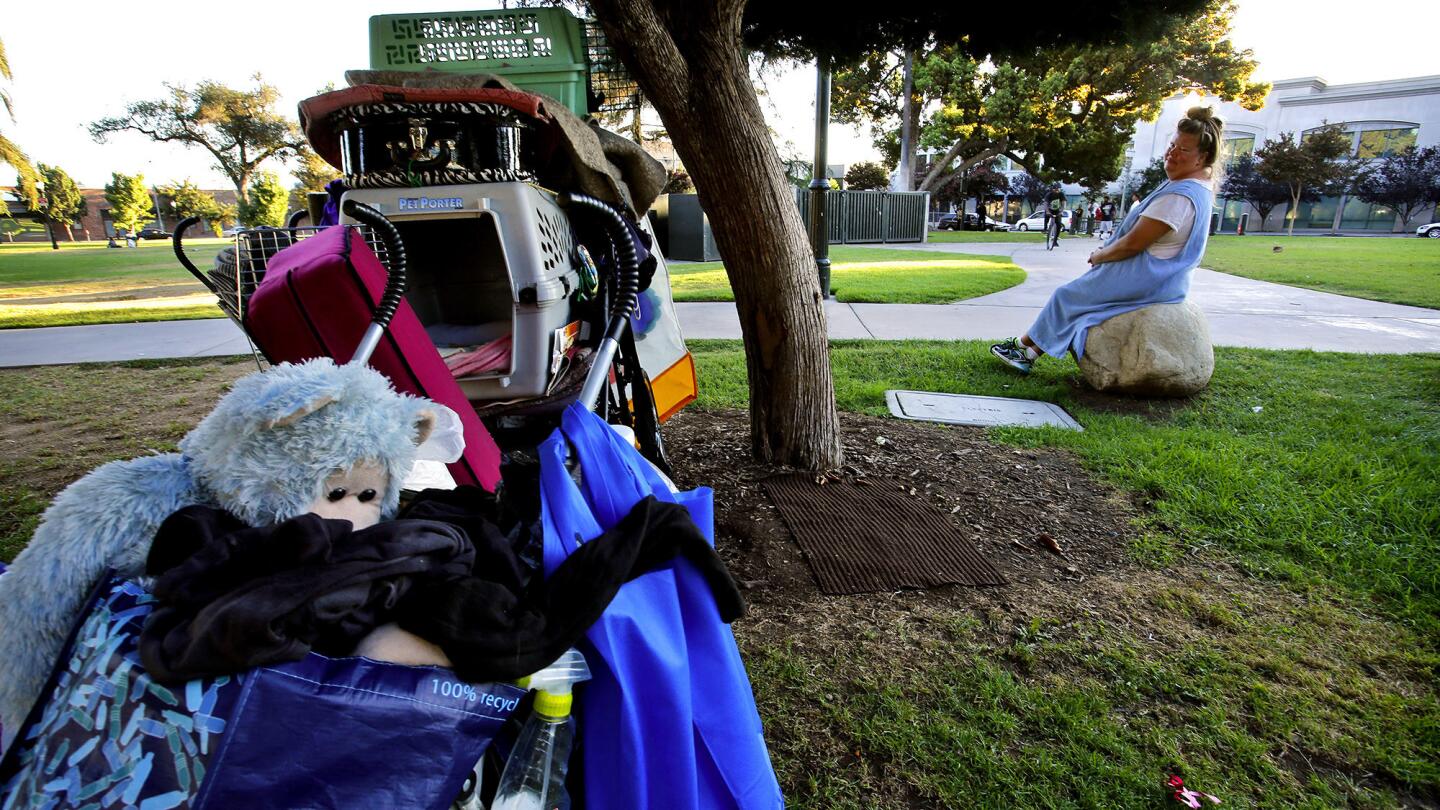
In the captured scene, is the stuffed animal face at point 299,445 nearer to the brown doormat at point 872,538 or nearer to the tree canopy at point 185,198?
the brown doormat at point 872,538

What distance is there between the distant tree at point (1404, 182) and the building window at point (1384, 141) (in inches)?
156

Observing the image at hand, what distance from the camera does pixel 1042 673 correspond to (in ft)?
6.93

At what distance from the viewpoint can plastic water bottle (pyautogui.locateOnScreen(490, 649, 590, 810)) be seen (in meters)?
1.12

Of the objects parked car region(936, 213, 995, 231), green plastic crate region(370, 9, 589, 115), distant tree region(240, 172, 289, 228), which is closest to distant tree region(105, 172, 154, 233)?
distant tree region(240, 172, 289, 228)

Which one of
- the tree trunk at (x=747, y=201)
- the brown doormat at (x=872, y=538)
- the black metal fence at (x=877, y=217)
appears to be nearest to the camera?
the brown doormat at (x=872, y=538)

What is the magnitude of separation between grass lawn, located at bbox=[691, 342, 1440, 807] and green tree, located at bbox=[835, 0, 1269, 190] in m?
23.6

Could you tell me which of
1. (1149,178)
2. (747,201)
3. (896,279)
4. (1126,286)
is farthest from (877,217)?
(1149,178)

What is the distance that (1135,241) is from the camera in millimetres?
4547

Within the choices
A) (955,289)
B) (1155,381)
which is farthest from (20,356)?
(955,289)

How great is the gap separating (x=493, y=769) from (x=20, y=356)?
8.41m

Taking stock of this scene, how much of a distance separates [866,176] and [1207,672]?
43.2 m

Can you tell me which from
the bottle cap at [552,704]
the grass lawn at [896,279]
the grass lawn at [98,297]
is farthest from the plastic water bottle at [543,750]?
the grass lawn at [98,297]

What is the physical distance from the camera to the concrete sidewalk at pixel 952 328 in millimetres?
6508

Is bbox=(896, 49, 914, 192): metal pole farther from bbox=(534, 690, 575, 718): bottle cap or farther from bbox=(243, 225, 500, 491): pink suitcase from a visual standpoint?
bbox=(534, 690, 575, 718): bottle cap
